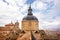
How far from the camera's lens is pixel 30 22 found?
18578 millimetres

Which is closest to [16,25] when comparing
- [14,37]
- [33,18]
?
[33,18]

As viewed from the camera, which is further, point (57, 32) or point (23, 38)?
point (57, 32)

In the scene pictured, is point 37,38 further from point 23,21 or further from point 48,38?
point 23,21

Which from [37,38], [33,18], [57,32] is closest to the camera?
[37,38]

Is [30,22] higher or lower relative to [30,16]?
lower

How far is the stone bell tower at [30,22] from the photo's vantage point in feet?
59.4

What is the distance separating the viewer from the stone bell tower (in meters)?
18.1

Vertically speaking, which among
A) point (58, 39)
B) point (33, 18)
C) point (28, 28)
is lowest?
point (58, 39)

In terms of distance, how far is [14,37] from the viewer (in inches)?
543

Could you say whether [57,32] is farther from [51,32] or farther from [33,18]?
[33,18]

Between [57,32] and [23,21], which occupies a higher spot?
[23,21]

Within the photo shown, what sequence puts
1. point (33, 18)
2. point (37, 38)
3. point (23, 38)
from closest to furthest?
point (23, 38), point (37, 38), point (33, 18)

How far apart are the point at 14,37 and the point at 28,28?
4336mm

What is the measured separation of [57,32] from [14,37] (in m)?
6.04
